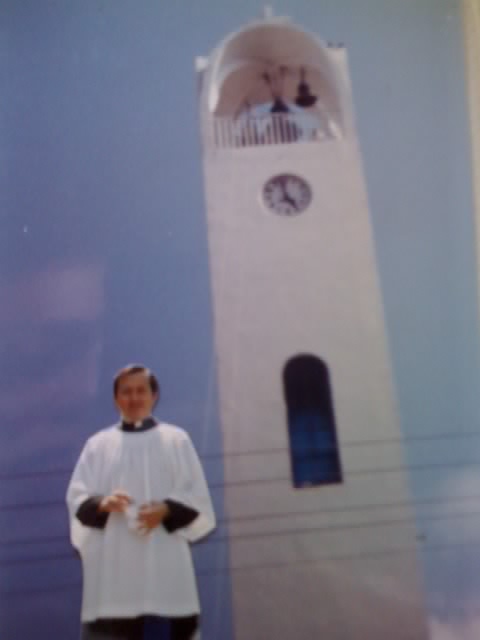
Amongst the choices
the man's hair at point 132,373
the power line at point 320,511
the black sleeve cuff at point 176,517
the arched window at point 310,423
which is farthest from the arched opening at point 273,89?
the black sleeve cuff at point 176,517

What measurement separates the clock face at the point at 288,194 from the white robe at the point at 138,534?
3.78ft

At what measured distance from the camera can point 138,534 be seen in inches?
98.7

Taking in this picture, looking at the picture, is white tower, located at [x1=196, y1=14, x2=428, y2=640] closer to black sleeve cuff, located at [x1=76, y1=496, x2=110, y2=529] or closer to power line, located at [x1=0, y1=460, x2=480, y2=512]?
power line, located at [x1=0, y1=460, x2=480, y2=512]

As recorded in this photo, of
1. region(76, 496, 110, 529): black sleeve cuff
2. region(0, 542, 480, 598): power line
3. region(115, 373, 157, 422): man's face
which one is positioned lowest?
region(0, 542, 480, 598): power line

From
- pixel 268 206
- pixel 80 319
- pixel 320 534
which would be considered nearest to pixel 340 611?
pixel 320 534

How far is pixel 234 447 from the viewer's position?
2.81 metres

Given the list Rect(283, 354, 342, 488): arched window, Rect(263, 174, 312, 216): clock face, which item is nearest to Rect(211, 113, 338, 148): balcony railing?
Rect(263, 174, 312, 216): clock face

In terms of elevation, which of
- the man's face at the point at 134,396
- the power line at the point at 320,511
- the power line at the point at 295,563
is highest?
the man's face at the point at 134,396

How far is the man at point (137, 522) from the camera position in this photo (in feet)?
8.15

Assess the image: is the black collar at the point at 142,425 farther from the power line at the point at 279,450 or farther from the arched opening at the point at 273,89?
the arched opening at the point at 273,89

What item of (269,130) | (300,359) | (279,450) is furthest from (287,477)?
(269,130)

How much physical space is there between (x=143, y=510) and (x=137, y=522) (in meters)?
0.04

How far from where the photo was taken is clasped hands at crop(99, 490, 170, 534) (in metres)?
2.49

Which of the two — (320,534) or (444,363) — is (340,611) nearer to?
(320,534)
